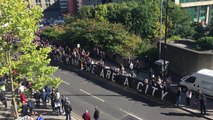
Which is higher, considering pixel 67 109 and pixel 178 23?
pixel 178 23

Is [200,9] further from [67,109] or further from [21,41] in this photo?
[21,41]

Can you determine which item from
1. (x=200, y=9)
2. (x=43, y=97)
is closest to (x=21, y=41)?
(x=43, y=97)

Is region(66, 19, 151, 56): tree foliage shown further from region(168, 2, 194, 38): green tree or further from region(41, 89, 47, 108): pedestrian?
region(41, 89, 47, 108): pedestrian

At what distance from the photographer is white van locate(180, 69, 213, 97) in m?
21.7

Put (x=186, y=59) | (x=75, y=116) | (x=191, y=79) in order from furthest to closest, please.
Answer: (x=186, y=59) → (x=191, y=79) → (x=75, y=116)

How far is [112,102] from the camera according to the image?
22.6m

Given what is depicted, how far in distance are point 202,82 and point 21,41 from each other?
1292 centimetres

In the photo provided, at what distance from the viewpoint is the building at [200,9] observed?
5944cm

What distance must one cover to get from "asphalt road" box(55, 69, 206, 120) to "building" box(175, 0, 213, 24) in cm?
3759

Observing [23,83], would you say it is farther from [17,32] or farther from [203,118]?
[203,118]

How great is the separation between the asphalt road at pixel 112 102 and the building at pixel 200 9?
123 feet

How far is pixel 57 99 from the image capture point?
19906 mm

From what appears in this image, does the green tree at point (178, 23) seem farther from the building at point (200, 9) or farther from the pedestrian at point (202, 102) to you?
the pedestrian at point (202, 102)

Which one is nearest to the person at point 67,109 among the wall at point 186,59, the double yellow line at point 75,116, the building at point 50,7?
the double yellow line at point 75,116
